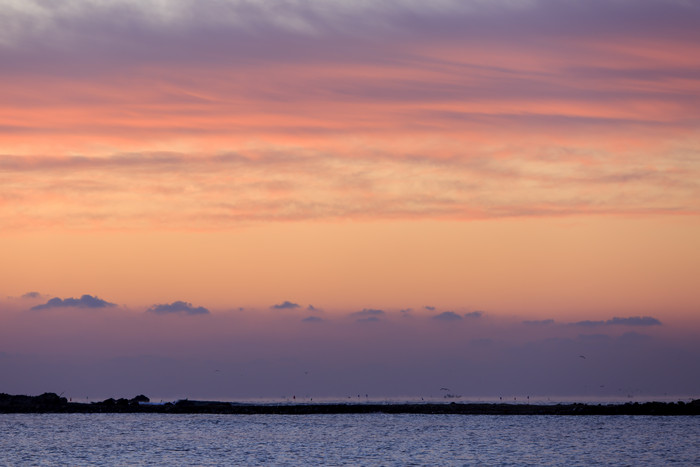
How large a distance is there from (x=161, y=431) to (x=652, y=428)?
89073mm

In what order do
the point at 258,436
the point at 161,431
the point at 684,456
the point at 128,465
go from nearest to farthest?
the point at 128,465 → the point at 684,456 → the point at 258,436 → the point at 161,431

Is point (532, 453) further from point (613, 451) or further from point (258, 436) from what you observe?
point (258, 436)

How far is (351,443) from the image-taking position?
130 metres

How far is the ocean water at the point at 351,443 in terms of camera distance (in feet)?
332

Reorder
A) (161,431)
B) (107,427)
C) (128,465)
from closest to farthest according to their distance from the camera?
(128,465) → (161,431) → (107,427)

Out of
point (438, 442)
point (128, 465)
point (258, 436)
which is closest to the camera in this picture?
point (128, 465)

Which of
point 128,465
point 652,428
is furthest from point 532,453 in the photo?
point 652,428

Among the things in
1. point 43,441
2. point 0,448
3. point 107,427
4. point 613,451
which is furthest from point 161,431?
point 613,451

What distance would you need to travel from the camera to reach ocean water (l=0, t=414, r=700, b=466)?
101125 millimetres

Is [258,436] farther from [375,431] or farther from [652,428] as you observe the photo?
[652,428]

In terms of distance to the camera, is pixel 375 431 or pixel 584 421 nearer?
pixel 375 431

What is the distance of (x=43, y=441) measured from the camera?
429 ft

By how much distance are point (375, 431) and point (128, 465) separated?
73563mm

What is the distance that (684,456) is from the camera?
106 m
